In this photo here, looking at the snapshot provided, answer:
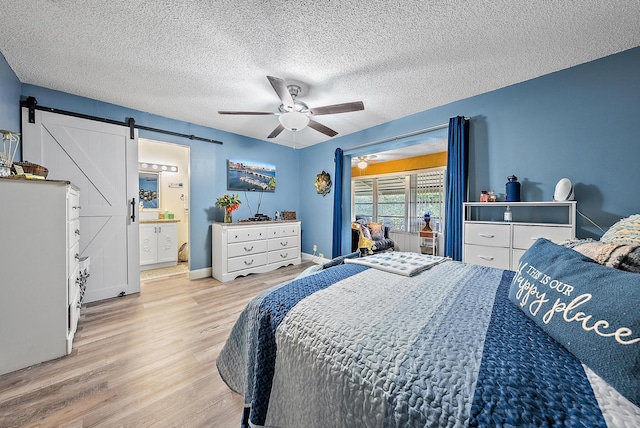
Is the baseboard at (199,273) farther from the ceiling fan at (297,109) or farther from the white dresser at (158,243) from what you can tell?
the ceiling fan at (297,109)

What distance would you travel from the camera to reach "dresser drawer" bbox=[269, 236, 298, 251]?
13.7ft

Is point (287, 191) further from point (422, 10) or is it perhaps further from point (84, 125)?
point (422, 10)

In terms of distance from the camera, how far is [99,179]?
2.90 metres

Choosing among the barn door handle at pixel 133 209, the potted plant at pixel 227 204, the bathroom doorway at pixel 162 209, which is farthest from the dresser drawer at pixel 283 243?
the barn door handle at pixel 133 209

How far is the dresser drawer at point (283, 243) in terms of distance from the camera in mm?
4180

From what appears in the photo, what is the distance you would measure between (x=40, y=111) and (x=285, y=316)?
369 centimetres

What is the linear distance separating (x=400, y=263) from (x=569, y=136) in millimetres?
2236

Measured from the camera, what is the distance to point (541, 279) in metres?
0.89

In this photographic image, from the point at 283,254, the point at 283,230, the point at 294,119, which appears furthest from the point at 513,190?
the point at 283,254

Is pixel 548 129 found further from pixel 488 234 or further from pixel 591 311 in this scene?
pixel 591 311

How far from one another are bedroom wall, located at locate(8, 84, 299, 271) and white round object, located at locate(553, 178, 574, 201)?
4056mm

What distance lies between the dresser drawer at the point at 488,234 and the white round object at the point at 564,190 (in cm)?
46

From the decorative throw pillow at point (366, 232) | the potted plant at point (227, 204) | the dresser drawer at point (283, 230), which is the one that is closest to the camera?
the potted plant at point (227, 204)

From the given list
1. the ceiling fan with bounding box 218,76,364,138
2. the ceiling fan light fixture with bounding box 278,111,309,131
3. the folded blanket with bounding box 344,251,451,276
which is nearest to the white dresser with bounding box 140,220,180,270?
the ceiling fan with bounding box 218,76,364,138
